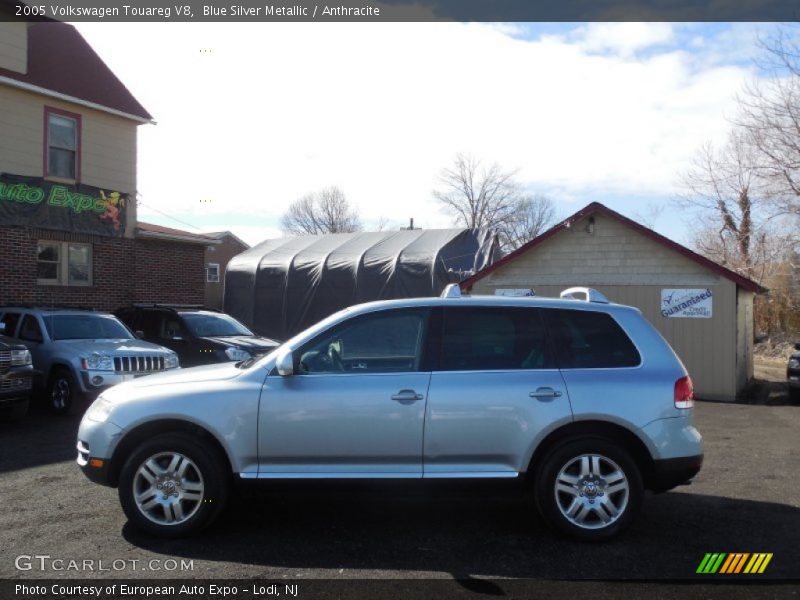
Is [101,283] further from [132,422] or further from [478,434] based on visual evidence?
[478,434]

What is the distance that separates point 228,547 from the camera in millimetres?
5203

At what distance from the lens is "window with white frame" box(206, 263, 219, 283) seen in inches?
1783

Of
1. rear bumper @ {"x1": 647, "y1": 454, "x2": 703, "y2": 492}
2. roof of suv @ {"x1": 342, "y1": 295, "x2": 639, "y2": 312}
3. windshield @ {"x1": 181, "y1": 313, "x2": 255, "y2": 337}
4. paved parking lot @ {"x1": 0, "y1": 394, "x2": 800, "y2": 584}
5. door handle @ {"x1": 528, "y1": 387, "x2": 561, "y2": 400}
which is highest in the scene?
roof of suv @ {"x1": 342, "y1": 295, "x2": 639, "y2": 312}

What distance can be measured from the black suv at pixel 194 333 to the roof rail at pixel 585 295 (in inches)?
313

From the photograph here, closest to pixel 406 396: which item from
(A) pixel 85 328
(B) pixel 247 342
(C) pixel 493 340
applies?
(C) pixel 493 340

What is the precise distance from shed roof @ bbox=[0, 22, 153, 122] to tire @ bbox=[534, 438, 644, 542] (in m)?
15.1

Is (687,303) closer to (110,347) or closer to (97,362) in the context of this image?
(110,347)

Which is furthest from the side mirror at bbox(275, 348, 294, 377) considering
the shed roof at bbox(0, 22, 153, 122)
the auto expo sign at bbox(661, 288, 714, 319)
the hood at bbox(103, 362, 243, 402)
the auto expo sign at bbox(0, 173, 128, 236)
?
the shed roof at bbox(0, 22, 153, 122)

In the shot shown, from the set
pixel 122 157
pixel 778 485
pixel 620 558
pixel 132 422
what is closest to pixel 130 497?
pixel 132 422

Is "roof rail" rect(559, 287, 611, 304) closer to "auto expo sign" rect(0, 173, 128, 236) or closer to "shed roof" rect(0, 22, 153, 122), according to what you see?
"auto expo sign" rect(0, 173, 128, 236)

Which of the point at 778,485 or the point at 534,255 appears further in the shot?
the point at 534,255

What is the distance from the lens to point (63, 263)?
56.4ft

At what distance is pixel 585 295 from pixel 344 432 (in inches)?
101

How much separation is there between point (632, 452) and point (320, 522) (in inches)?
97.1
